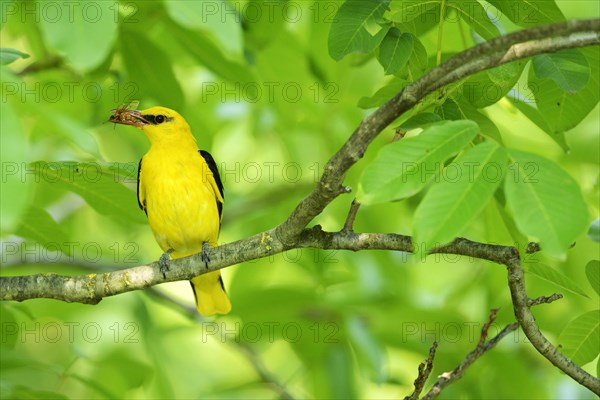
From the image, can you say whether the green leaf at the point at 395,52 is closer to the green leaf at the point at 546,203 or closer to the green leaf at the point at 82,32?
the green leaf at the point at 546,203

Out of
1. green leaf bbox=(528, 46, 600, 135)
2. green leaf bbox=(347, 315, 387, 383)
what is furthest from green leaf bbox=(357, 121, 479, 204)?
green leaf bbox=(347, 315, 387, 383)

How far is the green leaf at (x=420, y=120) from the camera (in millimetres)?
3516

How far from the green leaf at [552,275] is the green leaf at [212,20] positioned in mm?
1850

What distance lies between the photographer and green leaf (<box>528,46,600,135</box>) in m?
4.06

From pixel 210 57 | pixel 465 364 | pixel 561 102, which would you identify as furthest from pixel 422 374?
pixel 210 57

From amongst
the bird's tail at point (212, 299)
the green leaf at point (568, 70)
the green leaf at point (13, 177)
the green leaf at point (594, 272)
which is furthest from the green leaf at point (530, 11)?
the bird's tail at point (212, 299)

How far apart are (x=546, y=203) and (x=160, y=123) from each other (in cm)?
418

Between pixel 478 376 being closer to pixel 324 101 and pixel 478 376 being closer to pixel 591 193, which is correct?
pixel 591 193

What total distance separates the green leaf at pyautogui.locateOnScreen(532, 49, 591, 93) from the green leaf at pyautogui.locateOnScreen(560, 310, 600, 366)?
3.57ft

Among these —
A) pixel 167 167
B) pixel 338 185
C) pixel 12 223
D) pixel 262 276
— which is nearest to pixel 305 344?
pixel 262 276

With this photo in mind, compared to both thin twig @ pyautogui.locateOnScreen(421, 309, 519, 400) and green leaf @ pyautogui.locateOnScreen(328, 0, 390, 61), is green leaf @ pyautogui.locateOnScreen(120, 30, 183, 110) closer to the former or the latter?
green leaf @ pyautogui.locateOnScreen(328, 0, 390, 61)

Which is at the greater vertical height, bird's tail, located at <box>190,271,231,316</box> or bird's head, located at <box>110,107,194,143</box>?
bird's head, located at <box>110,107,194,143</box>

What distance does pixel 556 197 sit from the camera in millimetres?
A: 2617

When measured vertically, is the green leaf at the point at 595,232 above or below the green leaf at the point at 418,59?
below
